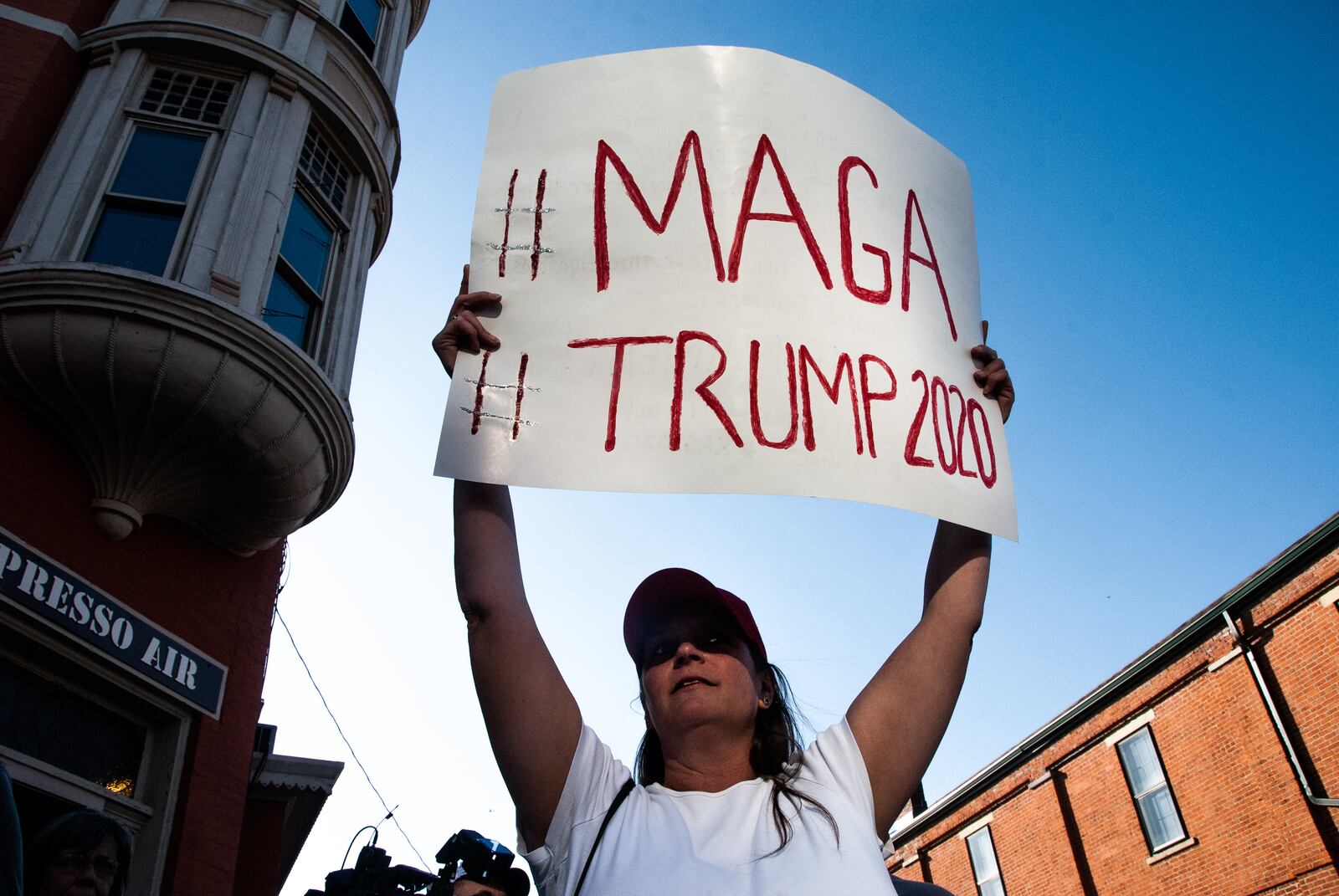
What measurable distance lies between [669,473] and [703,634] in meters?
0.33

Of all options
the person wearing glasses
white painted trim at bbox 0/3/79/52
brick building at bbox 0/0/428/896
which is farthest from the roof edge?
white painted trim at bbox 0/3/79/52

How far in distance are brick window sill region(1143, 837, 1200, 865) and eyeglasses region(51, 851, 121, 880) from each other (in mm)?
15892

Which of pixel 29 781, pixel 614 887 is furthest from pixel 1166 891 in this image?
pixel 614 887

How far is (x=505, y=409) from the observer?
1.96 metres

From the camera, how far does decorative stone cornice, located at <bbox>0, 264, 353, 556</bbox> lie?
5711 millimetres

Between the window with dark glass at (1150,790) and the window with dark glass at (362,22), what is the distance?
15.9 meters

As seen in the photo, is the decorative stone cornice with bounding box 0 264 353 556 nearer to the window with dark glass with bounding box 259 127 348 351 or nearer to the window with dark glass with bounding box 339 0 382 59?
the window with dark glass with bounding box 259 127 348 351

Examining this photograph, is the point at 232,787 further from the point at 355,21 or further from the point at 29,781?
the point at 355,21

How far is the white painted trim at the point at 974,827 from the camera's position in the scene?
1948cm

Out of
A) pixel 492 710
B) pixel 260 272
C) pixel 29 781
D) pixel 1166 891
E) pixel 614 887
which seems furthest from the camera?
pixel 1166 891

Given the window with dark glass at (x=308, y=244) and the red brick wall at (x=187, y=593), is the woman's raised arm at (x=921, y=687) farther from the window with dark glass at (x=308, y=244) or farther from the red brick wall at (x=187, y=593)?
the window with dark glass at (x=308, y=244)

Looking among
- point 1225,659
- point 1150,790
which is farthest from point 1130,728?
point 1225,659

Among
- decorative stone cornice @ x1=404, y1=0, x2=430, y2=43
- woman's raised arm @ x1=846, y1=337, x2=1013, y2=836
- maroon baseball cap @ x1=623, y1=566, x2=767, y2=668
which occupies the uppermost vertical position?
decorative stone cornice @ x1=404, y1=0, x2=430, y2=43

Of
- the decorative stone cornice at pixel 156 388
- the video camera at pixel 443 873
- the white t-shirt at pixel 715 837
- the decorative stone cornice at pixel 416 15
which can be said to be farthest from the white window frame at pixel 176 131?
the white t-shirt at pixel 715 837
